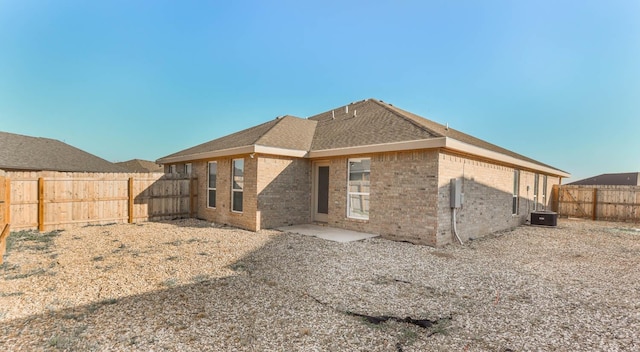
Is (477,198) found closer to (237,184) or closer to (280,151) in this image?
(280,151)

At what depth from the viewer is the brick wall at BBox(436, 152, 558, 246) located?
8062 mm

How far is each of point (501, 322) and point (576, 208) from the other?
741 inches

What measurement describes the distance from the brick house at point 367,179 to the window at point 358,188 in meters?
0.03

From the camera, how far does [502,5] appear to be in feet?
30.7

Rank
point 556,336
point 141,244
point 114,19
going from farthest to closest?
point 114,19
point 141,244
point 556,336

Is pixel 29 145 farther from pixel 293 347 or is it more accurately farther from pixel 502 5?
pixel 502 5

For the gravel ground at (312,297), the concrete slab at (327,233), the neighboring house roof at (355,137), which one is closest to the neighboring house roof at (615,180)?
the neighboring house roof at (355,137)

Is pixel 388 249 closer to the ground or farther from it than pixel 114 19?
closer to the ground

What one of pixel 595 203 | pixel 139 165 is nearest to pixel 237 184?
pixel 595 203

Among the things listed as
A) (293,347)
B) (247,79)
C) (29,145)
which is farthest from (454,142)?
(29,145)

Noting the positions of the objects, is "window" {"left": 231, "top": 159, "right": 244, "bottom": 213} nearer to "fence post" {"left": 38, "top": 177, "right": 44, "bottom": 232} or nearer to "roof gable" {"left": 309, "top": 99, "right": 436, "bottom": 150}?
"roof gable" {"left": 309, "top": 99, "right": 436, "bottom": 150}

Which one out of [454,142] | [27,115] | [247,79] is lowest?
[454,142]

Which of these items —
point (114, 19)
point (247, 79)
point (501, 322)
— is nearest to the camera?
point (501, 322)

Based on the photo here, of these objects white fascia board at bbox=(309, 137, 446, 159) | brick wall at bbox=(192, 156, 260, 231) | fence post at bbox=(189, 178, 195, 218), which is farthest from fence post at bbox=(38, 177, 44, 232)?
white fascia board at bbox=(309, 137, 446, 159)
